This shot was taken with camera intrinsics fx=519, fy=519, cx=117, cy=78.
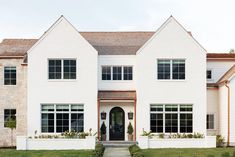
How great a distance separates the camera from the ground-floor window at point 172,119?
121 ft

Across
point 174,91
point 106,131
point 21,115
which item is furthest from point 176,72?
point 21,115

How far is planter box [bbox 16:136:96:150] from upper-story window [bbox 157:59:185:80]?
7.17 m

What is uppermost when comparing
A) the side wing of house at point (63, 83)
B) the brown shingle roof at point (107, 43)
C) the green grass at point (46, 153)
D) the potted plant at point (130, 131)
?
the brown shingle roof at point (107, 43)

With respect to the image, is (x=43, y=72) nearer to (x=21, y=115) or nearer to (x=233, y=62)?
(x=21, y=115)

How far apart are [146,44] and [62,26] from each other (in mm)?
6165

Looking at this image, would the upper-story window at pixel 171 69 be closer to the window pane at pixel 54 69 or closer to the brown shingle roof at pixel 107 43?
the brown shingle roof at pixel 107 43

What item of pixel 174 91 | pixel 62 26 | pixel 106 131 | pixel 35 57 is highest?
pixel 62 26

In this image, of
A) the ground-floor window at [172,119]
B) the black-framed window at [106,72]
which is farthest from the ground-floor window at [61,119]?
the ground-floor window at [172,119]

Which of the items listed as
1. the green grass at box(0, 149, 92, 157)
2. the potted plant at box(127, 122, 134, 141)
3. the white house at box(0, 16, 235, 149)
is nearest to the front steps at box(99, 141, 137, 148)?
the white house at box(0, 16, 235, 149)

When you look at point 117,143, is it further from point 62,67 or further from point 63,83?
point 62,67

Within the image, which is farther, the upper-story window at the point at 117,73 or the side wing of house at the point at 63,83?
the upper-story window at the point at 117,73

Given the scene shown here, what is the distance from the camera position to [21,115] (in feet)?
127

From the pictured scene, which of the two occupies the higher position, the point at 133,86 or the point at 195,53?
the point at 195,53

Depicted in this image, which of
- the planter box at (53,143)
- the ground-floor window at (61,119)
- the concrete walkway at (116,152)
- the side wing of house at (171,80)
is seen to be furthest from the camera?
the side wing of house at (171,80)
